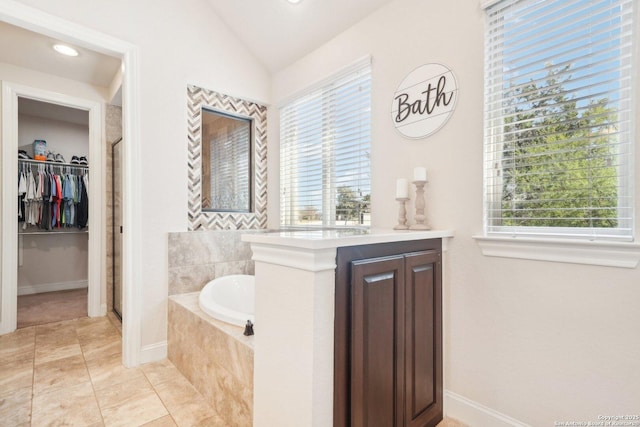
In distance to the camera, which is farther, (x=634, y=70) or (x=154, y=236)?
(x=154, y=236)

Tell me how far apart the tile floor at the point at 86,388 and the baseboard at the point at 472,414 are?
1299mm

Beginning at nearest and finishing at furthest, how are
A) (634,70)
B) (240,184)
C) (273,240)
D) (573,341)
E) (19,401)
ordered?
(273,240) → (634,70) → (573,341) → (19,401) → (240,184)

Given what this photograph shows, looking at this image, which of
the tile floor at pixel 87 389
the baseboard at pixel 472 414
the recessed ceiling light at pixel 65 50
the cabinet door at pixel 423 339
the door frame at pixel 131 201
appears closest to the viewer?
the cabinet door at pixel 423 339

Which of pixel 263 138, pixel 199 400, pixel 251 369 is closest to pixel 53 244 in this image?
pixel 263 138

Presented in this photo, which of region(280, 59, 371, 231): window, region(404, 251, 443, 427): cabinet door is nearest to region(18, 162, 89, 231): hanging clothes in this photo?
region(280, 59, 371, 231): window

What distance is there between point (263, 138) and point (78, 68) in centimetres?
188

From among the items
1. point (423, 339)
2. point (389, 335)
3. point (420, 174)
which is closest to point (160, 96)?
point (420, 174)

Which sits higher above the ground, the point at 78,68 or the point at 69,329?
the point at 78,68

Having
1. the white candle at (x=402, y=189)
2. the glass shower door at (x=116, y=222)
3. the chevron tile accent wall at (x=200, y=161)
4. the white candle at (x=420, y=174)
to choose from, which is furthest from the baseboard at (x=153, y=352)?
the white candle at (x=420, y=174)

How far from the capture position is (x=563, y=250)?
1.41 m

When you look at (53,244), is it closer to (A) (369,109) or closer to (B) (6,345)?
(B) (6,345)

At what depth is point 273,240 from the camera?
3.76ft

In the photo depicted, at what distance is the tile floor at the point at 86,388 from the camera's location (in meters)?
1.71

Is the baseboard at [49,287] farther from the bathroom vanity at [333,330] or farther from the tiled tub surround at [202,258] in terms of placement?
the bathroom vanity at [333,330]
